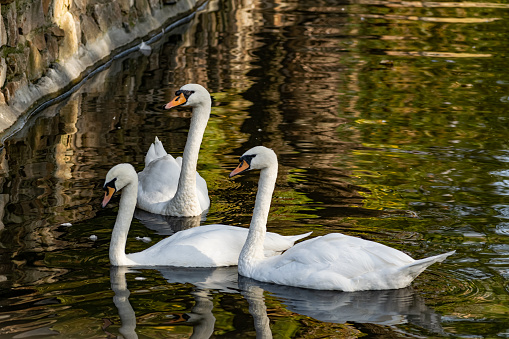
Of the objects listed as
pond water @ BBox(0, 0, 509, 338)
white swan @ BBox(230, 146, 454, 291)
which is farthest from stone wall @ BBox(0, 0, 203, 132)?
white swan @ BBox(230, 146, 454, 291)

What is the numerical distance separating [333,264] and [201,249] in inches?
48.7

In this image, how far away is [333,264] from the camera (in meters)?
7.52

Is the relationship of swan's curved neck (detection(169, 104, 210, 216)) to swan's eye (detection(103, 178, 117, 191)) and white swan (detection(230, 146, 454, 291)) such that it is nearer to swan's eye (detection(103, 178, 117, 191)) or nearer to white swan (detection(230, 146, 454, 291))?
swan's eye (detection(103, 178, 117, 191))

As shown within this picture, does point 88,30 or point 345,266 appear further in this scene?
point 88,30

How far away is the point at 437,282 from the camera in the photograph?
7656mm

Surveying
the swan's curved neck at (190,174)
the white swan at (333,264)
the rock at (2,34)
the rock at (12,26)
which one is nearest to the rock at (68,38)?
the rock at (12,26)

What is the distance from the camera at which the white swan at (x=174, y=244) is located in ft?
26.7

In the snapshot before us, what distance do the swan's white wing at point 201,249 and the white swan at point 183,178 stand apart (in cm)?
141

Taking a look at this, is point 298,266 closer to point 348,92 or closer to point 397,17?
point 348,92

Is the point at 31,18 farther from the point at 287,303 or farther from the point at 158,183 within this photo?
the point at 287,303

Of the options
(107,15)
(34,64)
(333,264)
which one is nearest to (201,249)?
(333,264)

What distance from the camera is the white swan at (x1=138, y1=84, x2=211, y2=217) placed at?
9.77m

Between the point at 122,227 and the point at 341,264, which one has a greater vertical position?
the point at 122,227

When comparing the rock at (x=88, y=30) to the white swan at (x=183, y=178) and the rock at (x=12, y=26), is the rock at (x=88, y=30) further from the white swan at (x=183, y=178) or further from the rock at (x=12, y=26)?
A: the white swan at (x=183, y=178)
